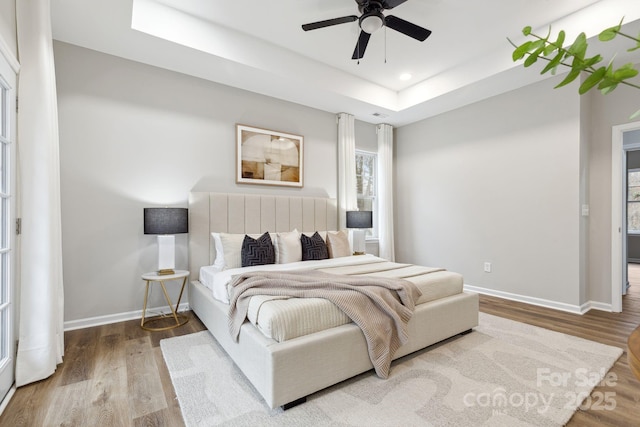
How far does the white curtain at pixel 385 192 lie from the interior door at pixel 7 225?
14.8 feet

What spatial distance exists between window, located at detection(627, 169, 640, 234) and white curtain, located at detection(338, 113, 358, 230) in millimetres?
6955

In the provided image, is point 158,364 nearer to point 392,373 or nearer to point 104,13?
point 392,373

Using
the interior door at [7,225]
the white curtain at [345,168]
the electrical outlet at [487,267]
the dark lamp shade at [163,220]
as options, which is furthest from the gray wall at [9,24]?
the electrical outlet at [487,267]

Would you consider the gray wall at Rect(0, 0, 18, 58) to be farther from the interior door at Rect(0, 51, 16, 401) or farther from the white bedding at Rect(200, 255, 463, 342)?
the white bedding at Rect(200, 255, 463, 342)

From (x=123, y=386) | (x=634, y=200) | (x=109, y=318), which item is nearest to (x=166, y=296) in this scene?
(x=109, y=318)

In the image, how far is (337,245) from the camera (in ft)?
13.4

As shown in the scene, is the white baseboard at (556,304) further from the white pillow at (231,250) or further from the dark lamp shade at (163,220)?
the dark lamp shade at (163,220)

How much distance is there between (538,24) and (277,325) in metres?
3.86

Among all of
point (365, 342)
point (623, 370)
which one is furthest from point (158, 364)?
point (623, 370)

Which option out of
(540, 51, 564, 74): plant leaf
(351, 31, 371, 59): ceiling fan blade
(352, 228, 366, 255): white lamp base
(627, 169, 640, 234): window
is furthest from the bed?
(627, 169, 640, 234): window

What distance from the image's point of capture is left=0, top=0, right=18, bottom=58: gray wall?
195 centimetres

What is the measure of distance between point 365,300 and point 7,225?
245 centimetres

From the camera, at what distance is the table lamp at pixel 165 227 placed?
3.09m

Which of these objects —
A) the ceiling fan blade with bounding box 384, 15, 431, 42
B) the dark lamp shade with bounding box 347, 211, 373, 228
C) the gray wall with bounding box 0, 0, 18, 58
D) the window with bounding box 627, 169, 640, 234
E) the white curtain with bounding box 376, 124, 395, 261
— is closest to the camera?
the gray wall with bounding box 0, 0, 18, 58
